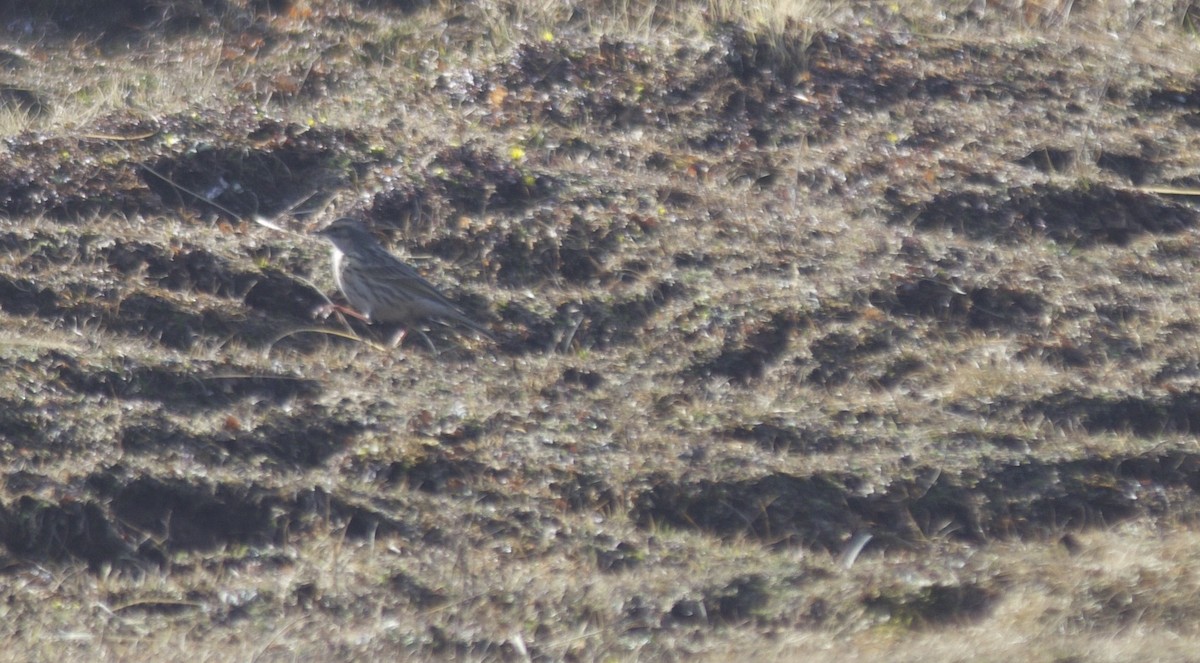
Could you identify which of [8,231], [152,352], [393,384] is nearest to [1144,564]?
[393,384]

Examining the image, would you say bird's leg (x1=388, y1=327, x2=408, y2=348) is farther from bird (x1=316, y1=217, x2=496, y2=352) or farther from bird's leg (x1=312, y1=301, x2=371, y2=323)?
bird's leg (x1=312, y1=301, x2=371, y2=323)

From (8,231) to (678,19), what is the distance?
15.6ft

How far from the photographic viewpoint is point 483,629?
5.95 m

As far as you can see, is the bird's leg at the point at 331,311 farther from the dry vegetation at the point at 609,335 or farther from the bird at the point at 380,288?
the dry vegetation at the point at 609,335

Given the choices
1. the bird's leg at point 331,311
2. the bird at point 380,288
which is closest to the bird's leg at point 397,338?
the bird at point 380,288

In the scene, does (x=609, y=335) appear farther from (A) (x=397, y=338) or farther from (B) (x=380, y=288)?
(B) (x=380, y=288)

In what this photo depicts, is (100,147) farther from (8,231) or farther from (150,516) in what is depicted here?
(150,516)

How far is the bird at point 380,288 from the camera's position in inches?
300

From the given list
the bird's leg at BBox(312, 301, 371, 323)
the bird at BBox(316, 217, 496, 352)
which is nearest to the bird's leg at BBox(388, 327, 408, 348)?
the bird at BBox(316, 217, 496, 352)

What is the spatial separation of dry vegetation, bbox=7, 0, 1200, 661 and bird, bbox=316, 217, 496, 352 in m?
0.15

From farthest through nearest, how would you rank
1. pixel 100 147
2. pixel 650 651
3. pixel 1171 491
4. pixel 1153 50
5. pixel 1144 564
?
pixel 1153 50, pixel 100 147, pixel 1171 491, pixel 1144 564, pixel 650 651

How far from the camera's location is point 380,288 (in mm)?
7613

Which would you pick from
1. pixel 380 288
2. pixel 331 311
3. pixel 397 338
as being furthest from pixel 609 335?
pixel 331 311

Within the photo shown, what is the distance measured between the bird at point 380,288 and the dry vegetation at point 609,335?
6.0 inches
